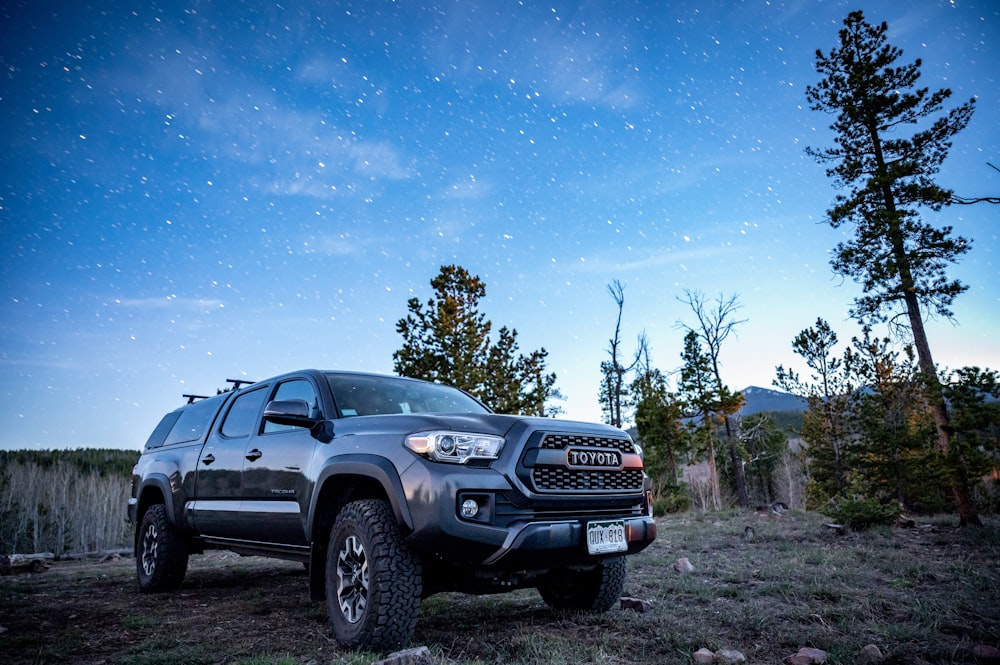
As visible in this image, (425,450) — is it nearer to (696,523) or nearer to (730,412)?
(696,523)

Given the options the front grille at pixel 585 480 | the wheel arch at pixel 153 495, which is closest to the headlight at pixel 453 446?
the front grille at pixel 585 480

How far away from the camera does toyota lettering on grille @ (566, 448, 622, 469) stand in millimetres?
3939

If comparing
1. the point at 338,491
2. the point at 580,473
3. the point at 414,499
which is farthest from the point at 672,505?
the point at 414,499

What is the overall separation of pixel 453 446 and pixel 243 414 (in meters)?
2.95

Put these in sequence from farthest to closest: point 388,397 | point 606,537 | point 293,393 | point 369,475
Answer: point 293,393, point 388,397, point 606,537, point 369,475

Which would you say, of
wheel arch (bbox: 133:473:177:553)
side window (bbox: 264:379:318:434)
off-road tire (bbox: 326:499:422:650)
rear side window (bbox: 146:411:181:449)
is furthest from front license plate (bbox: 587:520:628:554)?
rear side window (bbox: 146:411:181:449)

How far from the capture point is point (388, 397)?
16.3 ft

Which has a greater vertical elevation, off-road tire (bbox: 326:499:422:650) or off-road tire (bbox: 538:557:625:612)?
off-road tire (bbox: 326:499:422:650)

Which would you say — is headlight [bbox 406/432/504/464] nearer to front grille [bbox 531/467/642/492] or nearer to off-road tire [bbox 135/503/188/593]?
front grille [bbox 531/467/642/492]

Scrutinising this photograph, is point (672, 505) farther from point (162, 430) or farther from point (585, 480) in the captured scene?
point (585, 480)

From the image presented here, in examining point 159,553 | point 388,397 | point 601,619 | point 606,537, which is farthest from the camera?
point 159,553

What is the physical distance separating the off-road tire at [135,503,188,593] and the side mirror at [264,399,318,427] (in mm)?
3065

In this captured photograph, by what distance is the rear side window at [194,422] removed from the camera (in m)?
6.22

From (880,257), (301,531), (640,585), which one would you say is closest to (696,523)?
(880,257)
